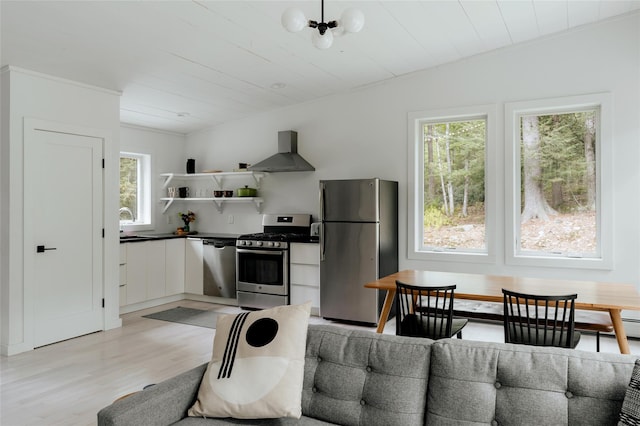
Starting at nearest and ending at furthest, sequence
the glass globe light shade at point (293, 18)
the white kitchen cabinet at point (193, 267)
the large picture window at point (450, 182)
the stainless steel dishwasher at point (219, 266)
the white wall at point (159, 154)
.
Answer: the glass globe light shade at point (293, 18), the large picture window at point (450, 182), the stainless steel dishwasher at point (219, 266), the white kitchen cabinet at point (193, 267), the white wall at point (159, 154)

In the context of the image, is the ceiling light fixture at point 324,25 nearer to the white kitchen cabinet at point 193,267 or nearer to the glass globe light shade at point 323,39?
the glass globe light shade at point 323,39

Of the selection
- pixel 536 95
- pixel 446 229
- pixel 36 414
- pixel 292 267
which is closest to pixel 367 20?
pixel 536 95

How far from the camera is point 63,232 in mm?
4309

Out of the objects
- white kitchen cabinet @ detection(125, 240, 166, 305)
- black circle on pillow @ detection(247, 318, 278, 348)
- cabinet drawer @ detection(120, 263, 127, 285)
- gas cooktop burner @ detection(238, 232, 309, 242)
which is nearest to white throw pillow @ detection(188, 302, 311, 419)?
black circle on pillow @ detection(247, 318, 278, 348)

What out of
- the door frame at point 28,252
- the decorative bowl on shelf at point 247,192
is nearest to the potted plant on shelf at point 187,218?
the decorative bowl on shelf at point 247,192

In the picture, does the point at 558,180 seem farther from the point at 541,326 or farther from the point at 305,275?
the point at 305,275

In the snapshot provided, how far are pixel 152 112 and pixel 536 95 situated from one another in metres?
4.32

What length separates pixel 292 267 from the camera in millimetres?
5363

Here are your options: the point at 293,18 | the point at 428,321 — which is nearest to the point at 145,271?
the point at 428,321

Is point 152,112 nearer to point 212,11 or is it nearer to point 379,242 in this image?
point 212,11

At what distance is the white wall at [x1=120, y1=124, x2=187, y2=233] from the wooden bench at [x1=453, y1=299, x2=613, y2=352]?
4.46 metres

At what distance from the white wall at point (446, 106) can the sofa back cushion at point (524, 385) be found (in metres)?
3.18

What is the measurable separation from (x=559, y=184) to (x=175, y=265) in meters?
4.61

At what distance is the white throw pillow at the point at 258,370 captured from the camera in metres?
1.77
